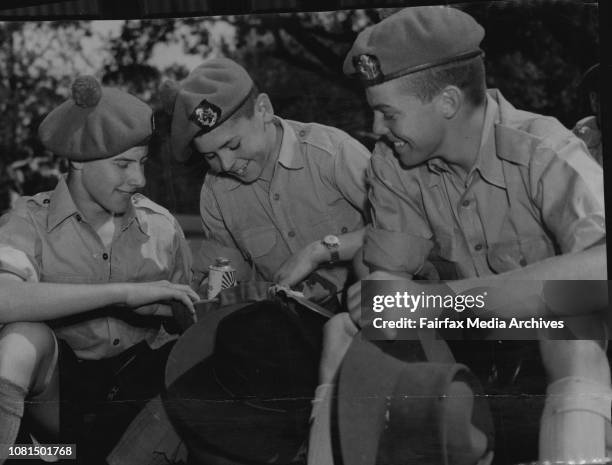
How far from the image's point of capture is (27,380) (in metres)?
4.50

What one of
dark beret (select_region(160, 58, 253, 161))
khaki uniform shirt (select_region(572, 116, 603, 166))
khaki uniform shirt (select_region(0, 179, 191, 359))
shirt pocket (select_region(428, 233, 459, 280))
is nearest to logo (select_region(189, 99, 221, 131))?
dark beret (select_region(160, 58, 253, 161))

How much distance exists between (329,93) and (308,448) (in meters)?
1.28

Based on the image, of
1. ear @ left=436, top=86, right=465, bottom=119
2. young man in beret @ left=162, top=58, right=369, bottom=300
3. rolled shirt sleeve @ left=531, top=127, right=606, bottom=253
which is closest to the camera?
rolled shirt sleeve @ left=531, top=127, right=606, bottom=253

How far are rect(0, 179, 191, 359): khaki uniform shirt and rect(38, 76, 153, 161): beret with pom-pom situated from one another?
6.1 inches

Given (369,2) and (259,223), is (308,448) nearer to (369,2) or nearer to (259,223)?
(259,223)

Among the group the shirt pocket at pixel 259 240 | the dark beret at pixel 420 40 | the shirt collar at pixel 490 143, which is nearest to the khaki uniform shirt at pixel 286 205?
the shirt pocket at pixel 259 240

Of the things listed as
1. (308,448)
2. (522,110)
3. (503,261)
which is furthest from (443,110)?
(308,448)

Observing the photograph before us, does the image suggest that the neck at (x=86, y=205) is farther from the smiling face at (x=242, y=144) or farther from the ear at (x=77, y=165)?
the smiling face at (x=242, y=144)

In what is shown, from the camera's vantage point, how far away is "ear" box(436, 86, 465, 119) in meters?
4.41

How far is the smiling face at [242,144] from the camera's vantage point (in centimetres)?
452

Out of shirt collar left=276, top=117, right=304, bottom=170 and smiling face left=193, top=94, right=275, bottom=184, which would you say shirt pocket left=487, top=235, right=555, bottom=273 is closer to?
shirt collar left=276, top=117, right=304, bottom=170

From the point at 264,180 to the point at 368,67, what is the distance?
564 mm

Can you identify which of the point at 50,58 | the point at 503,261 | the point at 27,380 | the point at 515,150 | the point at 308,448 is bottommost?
the point at 308,448

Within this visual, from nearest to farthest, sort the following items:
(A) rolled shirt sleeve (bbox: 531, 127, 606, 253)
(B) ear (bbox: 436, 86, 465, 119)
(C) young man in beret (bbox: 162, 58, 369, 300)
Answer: (A) rolled shirt sleeve (bbox: 531, 127, 606, 253) → (B) ear (bbox: 436, 86, 465, 119) → (C) young man in beret (bbox: 162, 58, 369, 300)
